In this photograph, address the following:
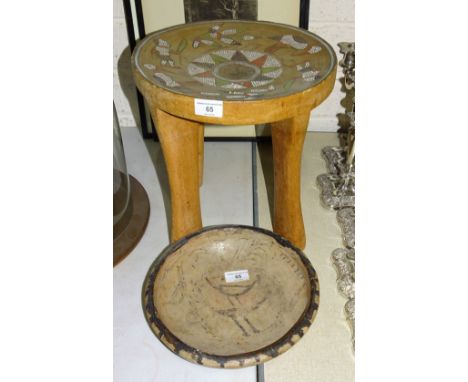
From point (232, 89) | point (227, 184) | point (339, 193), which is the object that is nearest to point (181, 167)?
point (232, 89)

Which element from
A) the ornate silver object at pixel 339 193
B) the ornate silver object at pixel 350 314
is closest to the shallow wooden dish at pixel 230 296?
the ornate silver object at pixel 350 314

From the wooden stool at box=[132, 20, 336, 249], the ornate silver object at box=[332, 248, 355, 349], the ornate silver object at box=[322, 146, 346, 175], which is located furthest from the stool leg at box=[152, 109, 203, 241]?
the ornate silver object at box=[322, 146, 346, 175]

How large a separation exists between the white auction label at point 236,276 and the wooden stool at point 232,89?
0.49ft

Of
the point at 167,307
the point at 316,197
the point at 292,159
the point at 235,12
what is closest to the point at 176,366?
the point at 167,307

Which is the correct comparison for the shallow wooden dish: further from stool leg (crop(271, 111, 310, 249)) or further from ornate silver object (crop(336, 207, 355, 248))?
ornate silver object (crop(336, 207, 355, 248))

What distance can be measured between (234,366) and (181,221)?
1.31 feet

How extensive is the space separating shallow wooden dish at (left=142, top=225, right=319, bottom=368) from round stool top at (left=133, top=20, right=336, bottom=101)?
1.08 feet

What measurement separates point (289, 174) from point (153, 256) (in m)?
0.39

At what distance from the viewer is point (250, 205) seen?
1.37 meters

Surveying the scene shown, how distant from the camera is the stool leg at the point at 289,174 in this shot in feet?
3.37

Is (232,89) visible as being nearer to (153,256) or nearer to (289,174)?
(289,174)

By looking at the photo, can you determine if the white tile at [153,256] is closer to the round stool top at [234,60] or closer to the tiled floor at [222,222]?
the tiled floor at [222,222]

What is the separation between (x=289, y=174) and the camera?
110 cm

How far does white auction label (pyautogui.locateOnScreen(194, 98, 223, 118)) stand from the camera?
2.87 feet
